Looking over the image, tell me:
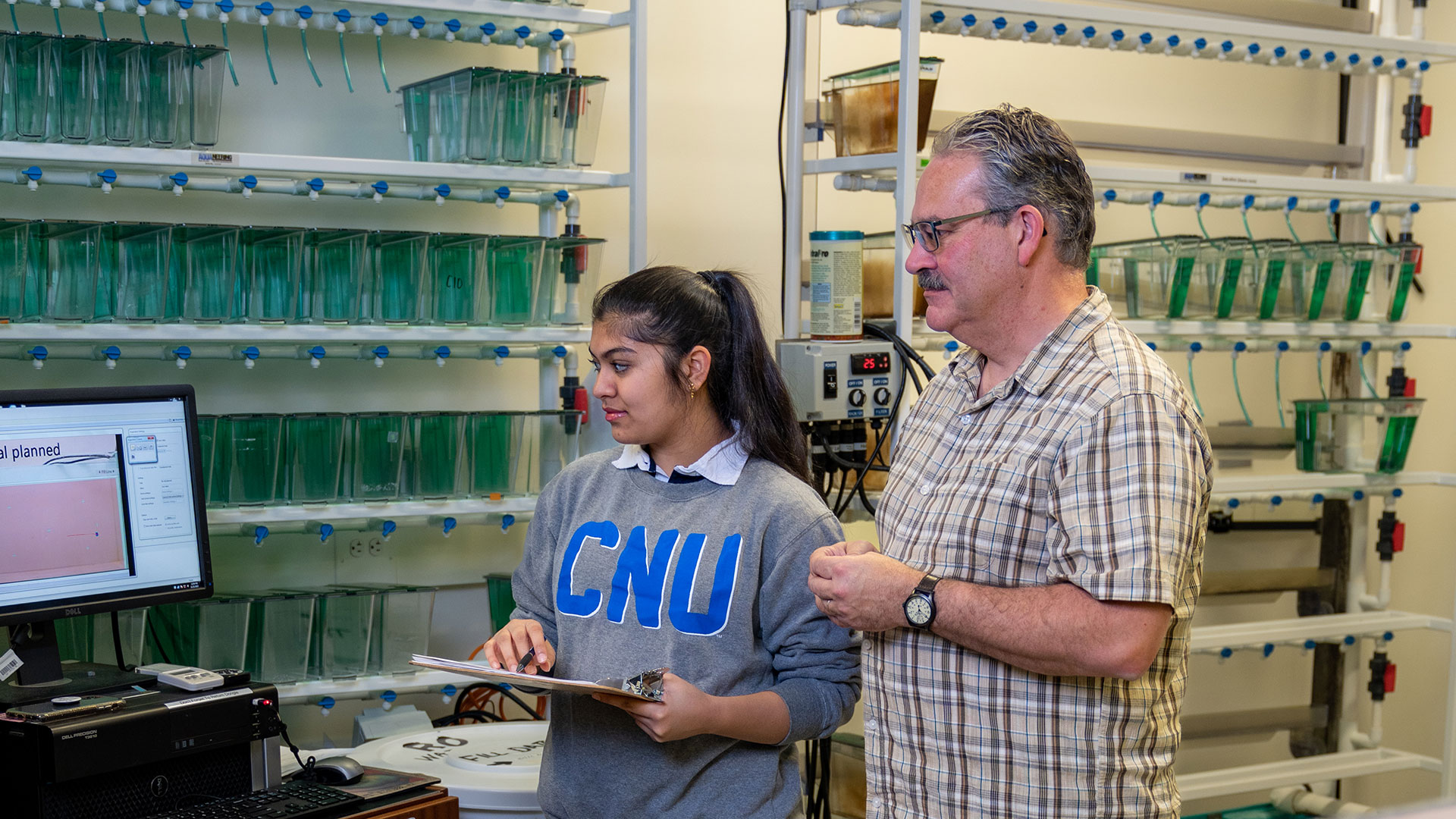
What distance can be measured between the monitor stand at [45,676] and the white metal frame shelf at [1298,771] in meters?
2.53

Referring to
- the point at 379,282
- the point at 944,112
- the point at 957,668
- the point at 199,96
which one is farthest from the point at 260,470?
the point at 944,112

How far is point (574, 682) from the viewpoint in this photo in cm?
152

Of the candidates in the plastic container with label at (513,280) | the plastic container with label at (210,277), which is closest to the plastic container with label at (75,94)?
the plastic container with label at (210,277)

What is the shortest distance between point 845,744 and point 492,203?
1505 millimetres

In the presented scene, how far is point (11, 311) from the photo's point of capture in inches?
97.0

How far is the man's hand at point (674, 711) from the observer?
1602 millimetres

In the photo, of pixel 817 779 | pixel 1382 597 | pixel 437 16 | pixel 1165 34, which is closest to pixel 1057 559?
pixel 817 779

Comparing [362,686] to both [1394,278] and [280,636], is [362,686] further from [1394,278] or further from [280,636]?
[1394,278]

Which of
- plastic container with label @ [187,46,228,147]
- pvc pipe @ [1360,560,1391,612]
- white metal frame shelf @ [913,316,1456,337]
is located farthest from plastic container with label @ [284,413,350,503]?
pvc pipe @ [1360,560,1391,612]

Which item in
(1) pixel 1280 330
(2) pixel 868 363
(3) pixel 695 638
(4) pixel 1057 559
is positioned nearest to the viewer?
(4) pixel 1057 559

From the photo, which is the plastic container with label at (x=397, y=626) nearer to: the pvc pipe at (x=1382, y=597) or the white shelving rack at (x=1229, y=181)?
the white shelving rack at (x=1229, y=181)

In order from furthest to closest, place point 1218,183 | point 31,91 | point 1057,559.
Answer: point 1218,183, point 31,91, point 1057,559

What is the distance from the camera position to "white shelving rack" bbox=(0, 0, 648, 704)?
2.52m

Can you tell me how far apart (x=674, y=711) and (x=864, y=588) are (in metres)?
0.32
